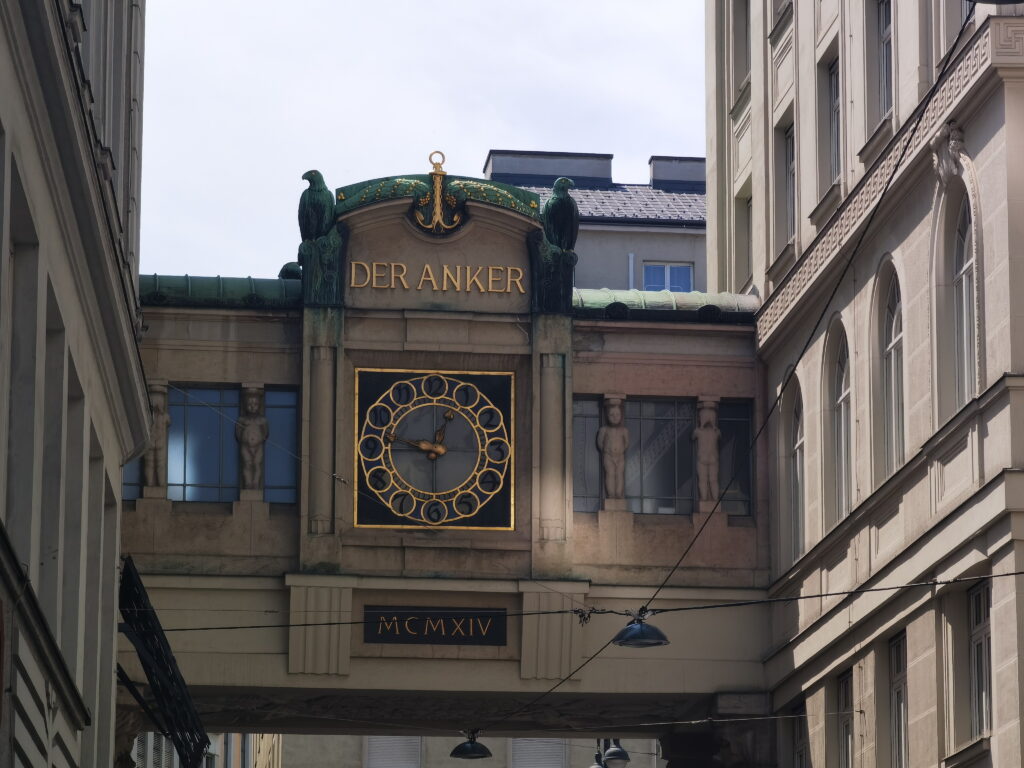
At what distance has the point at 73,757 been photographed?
24.5m

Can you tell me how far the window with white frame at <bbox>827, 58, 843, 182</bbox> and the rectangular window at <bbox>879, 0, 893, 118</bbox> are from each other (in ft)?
5.91

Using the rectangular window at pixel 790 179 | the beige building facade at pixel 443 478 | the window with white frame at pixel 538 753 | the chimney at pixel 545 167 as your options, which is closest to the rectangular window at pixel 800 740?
the beige building facade at pixel 443 478

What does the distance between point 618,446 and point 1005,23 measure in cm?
1158

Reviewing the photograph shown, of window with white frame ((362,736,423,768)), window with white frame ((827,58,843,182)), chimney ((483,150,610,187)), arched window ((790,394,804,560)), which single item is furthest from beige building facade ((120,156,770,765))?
window with white frame ((362,736,423,768))

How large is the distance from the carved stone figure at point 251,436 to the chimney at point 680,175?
28.9m

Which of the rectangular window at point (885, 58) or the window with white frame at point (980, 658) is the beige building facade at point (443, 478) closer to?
the rectangular window at point (885, 58)

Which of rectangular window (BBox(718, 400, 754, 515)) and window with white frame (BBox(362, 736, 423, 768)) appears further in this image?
window with white frame (BBox(362, 736, 423, 768))

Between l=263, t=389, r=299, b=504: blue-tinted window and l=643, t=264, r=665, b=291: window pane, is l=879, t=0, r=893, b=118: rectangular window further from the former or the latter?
l=643, t=264, r=665, b=291: window pane

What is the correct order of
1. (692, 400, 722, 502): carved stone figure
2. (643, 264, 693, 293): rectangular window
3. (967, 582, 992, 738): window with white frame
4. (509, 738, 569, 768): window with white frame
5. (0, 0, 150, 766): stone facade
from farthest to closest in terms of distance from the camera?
(509, 738, 569, 768): window with white frame → (643, 264, 693, 293): rectangular window → (692, 400, 722, 502): carved stone figure → (967, 582, 992, 738): window with white frame → (0, 0, 150, 766): stone facade

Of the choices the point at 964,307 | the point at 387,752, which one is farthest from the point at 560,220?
the point at 387,752

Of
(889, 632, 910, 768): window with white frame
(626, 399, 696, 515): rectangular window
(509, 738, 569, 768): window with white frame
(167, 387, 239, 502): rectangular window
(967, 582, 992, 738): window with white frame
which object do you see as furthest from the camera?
(509, 738, 569, 768): window with white frame

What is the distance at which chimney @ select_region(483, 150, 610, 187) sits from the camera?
62875mm

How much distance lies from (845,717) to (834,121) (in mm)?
7871

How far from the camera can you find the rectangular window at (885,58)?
31.4 metres
